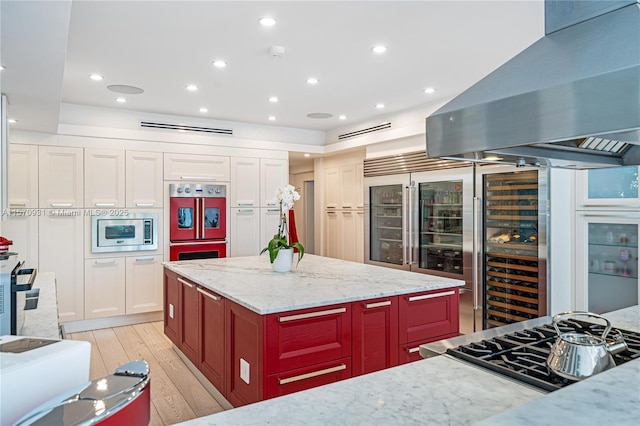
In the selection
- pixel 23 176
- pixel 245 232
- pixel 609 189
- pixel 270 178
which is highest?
Result: pixel 270 178

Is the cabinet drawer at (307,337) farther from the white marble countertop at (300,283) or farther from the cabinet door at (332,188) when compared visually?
the cabinet door at (332,188)

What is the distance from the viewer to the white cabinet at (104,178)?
483 centimetres

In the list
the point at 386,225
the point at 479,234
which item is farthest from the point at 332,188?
the point at 479,234

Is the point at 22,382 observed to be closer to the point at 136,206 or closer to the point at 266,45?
the point at 266,45

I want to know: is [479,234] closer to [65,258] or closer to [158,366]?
[158,366]

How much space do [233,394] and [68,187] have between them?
3.42m

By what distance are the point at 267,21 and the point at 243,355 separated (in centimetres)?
203

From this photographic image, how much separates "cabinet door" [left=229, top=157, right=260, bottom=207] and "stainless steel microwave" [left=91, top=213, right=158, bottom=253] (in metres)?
1.07

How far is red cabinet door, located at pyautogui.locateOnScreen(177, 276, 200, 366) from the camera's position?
10.5 feet

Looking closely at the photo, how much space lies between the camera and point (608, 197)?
313 cm

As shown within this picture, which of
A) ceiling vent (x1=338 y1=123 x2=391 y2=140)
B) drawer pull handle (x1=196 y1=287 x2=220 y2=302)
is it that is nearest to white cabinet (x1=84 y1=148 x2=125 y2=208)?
drawer pull handle (x1=196 y1=287 x2=220 y2=302)

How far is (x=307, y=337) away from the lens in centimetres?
232

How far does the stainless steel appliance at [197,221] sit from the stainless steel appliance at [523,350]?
4.22 m

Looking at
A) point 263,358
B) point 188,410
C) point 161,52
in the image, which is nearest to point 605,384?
point 263,358
